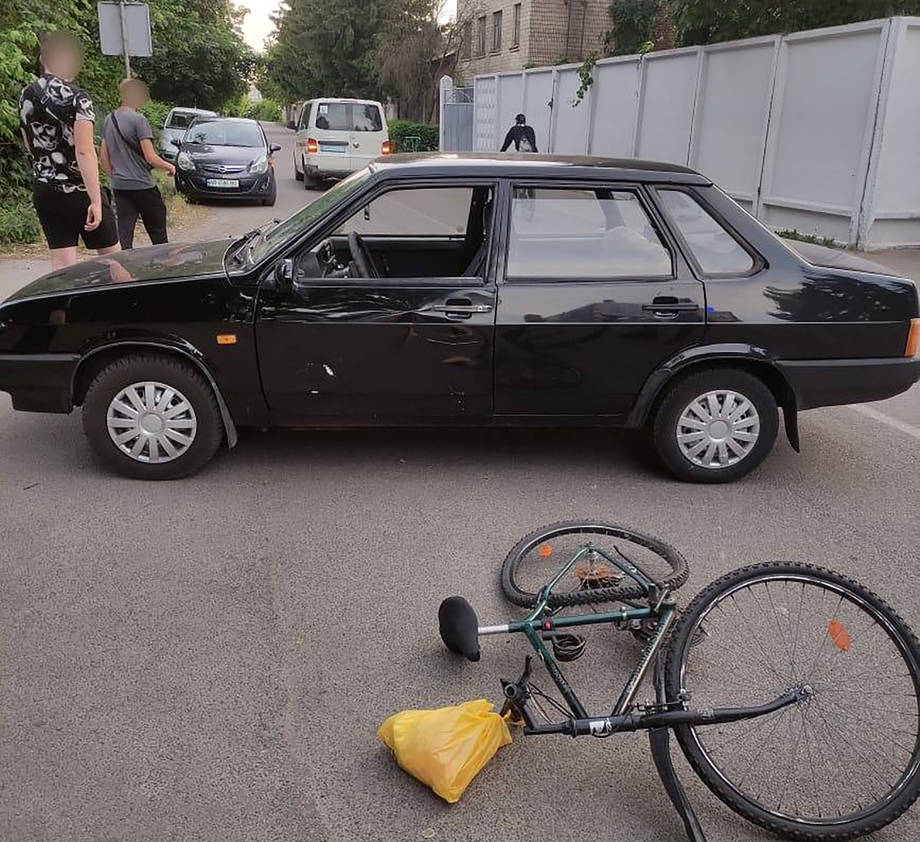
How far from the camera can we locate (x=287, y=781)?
8.74 ft

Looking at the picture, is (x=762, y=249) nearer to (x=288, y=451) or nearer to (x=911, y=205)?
(x=288, y=451)

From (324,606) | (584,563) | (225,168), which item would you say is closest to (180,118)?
(225,168)

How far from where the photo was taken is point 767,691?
304cm

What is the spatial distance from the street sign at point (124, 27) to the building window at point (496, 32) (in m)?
29.2

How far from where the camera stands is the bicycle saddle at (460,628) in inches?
114

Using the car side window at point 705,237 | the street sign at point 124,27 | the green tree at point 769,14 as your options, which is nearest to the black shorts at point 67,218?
the car side window at point 705,237

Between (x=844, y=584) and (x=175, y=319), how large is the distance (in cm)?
333

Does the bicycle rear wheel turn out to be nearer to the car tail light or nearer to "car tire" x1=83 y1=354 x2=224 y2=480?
"car tire" x1=83 y1=354 x2=224 y2=480

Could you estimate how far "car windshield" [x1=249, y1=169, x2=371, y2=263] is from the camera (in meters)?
4.60

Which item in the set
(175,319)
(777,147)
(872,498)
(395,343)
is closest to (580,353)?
(395,343)

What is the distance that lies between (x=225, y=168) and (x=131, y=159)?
10.0 metres

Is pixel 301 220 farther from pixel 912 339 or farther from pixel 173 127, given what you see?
pixel 173 127

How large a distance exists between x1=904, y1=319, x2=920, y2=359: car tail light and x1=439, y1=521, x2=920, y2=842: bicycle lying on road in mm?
2296

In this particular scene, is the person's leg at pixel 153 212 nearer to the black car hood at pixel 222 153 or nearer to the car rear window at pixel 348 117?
the black car hood at pixel 222 153
